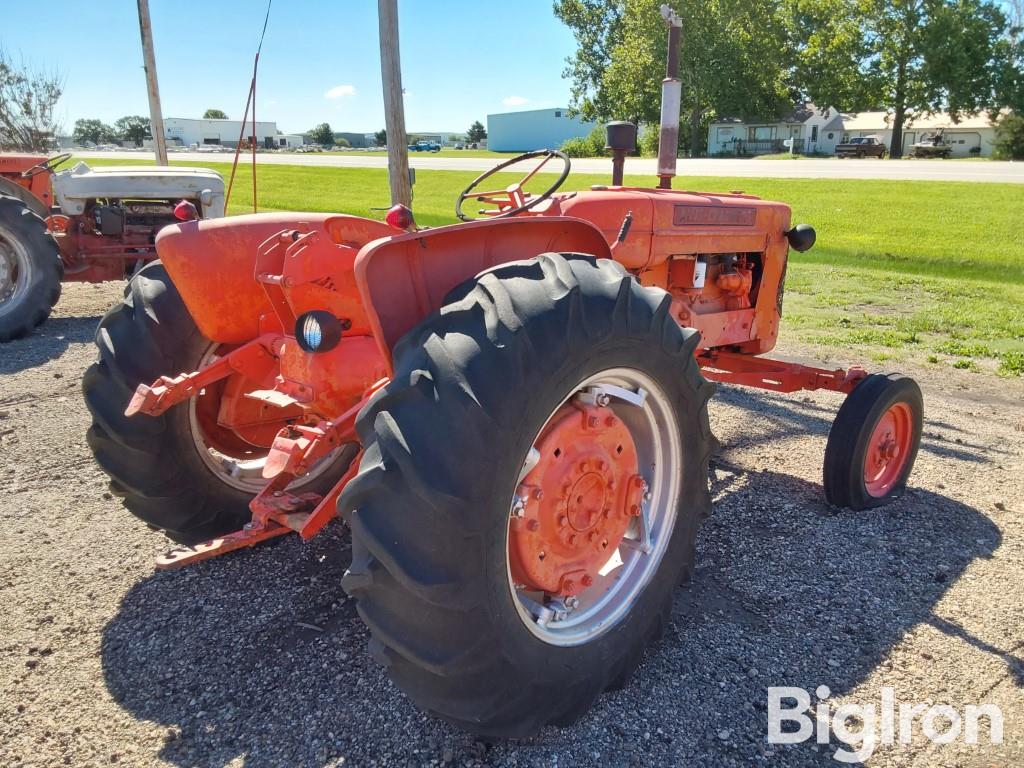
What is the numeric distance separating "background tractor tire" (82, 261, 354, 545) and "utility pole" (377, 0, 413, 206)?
3.55 m

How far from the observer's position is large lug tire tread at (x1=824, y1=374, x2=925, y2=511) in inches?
136

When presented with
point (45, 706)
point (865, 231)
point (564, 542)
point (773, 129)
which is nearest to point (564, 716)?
point (564, 542)

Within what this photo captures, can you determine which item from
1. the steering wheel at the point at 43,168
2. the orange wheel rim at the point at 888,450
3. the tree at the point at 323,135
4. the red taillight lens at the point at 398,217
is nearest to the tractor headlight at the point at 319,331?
the red taillight lens at the point at 398,217

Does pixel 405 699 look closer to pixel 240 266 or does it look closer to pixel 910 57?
pixel 240 266

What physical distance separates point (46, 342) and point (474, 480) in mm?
6647

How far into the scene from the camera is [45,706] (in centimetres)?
224

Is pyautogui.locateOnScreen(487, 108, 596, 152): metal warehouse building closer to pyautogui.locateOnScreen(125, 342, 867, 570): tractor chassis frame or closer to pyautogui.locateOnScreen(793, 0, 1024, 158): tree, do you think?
pyautogui.locateOnScreen(793, 0, 1024, 158): tree

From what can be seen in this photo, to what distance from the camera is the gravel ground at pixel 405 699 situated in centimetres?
210

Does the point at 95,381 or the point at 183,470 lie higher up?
the point at 95,381

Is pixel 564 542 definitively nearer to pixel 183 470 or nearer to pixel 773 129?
pixel 183 470

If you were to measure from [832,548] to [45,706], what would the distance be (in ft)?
9.58

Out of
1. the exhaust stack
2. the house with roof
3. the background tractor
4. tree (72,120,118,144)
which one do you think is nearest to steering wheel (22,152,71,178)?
the background tractor

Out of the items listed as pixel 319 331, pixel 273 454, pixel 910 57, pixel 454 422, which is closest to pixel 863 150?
pixel 910 57

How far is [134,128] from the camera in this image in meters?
67.6
